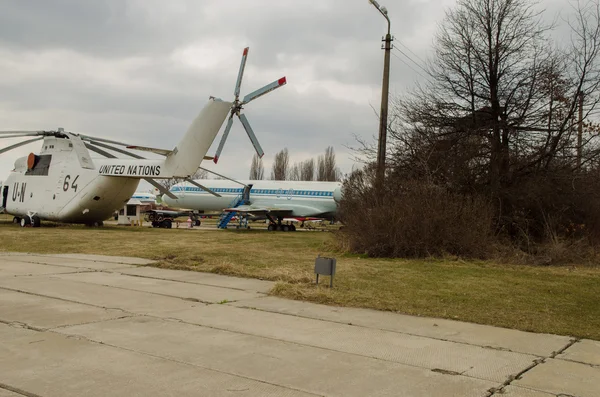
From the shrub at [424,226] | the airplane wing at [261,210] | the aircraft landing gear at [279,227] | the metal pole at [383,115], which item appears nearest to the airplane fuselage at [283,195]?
the airplane wing at [261,210]

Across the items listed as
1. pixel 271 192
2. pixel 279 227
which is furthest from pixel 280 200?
pixel 279 227

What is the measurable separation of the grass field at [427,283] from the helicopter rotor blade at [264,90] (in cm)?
714

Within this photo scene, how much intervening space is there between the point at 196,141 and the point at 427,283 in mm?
14787

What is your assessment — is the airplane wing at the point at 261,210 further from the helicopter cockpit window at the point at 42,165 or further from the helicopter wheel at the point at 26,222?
the helicopter wheel at the point at 26,222

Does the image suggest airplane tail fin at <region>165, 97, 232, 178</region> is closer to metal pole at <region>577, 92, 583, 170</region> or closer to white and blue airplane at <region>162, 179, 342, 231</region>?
white and blue airplane at <region>162, 179, 342, 231</region>

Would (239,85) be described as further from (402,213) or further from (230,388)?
(230,388)

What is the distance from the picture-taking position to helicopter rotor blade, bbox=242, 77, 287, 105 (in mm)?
20609

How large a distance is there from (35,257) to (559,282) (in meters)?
12.3

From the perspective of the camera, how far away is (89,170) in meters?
26.3

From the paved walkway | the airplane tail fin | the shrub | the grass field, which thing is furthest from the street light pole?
the paved walkway

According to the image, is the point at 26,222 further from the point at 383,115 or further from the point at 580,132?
the point at 580,132

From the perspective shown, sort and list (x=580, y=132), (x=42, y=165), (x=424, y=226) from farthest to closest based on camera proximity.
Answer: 1. (x=42, y=165)
2. (x=580, y=132)
3. (x=424, y=226)

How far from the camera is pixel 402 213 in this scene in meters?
15.7

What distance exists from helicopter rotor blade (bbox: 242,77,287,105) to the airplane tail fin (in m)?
0.79
